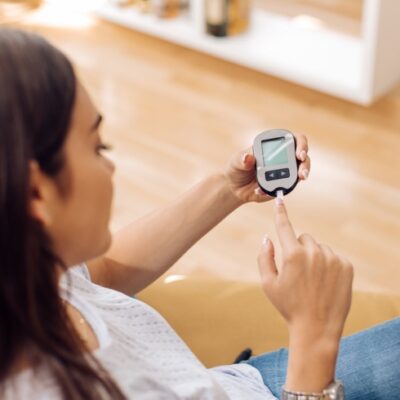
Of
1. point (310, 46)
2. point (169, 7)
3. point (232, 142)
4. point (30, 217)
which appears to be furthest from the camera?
point (169, 7)

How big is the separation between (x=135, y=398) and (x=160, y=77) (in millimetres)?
2086

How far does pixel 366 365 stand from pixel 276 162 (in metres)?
0.30

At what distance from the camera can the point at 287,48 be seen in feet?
8.94

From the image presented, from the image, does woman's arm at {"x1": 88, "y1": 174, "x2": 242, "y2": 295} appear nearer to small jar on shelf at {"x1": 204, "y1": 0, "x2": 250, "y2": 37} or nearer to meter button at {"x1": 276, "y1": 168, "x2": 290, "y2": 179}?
meter button at {"x1": 276, "y1": 168, "x2": 290, "y2": 179}

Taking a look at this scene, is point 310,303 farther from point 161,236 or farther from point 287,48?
point 287,48

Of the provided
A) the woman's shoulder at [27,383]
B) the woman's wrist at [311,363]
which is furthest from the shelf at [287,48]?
the woman's shoulder at [27,383]

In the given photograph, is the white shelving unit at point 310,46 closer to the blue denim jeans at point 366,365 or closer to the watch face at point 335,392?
the blue denim jeans at point 366,365

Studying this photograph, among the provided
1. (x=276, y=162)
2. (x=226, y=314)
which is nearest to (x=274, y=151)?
(x=276, y=162)

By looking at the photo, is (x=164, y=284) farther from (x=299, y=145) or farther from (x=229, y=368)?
(x=299, y=145)

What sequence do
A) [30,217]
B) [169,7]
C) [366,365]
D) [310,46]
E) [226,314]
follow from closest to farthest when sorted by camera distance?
[30,217]
[366,365]
[226,314]
[310,46]
[169,7]

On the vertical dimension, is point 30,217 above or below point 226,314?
above

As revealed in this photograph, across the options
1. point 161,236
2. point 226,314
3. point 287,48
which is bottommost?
point 287,48

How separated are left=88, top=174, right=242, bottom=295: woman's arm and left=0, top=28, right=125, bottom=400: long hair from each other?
14.7 inches

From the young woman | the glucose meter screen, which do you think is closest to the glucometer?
the glucose meter screen
